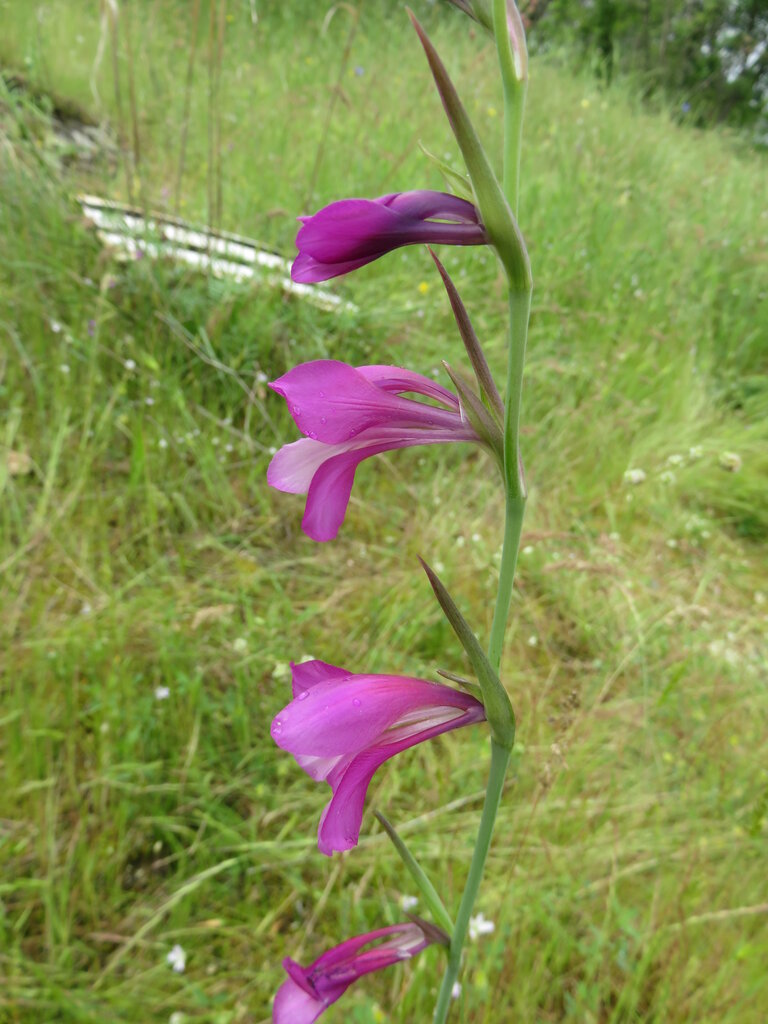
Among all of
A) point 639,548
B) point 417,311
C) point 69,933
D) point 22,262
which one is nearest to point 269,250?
point 417,311

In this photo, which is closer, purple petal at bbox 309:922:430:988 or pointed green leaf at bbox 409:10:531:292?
pointed green leaf at bbox 409:10:531:292

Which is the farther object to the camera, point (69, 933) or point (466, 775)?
point (466, 775)

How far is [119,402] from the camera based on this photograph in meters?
2.16

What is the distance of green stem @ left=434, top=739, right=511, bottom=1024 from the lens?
71 cm

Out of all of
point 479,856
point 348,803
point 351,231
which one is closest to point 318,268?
point 351,231

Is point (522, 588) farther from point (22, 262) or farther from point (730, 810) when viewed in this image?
point (22, 262)

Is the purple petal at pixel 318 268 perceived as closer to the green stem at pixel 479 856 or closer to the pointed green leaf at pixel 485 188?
the pointed green leaf at pixel 485 188

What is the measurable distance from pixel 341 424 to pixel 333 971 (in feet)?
1.90

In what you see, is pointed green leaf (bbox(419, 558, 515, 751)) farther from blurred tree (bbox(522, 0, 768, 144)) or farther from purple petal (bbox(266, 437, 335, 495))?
blurred tree (bbox(522, 0, 768, 144))

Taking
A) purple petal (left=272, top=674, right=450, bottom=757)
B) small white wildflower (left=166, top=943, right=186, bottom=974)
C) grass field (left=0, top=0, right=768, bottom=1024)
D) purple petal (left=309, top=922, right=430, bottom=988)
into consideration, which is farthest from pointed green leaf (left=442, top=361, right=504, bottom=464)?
small white wildflower (left=166, top=943, right=186, bottom=974)

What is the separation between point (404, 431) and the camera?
2.24ft

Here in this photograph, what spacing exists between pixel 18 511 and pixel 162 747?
2.26ft

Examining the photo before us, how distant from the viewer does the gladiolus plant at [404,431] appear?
58 centimetres

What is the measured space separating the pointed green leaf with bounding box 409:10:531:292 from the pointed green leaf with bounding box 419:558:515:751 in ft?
0.81
